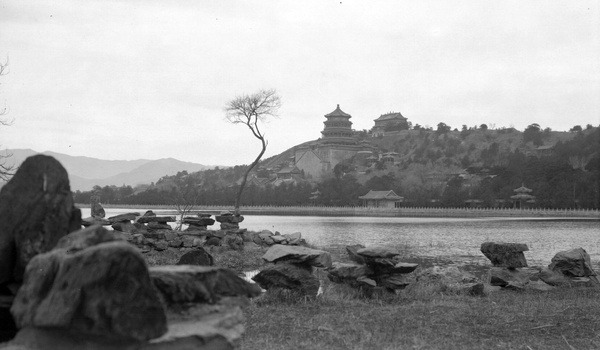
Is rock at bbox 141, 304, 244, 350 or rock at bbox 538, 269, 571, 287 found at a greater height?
rock at bbox 141, 304, 244, 350

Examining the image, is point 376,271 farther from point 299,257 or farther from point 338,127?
point 338,127

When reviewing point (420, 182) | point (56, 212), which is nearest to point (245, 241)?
point (56, 212)

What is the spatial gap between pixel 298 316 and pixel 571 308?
4.14 m

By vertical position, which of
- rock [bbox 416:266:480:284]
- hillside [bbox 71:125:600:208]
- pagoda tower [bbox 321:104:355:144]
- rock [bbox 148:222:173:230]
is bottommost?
rock [bbox 416:266:480:284]

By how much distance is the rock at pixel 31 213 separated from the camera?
3980 mm

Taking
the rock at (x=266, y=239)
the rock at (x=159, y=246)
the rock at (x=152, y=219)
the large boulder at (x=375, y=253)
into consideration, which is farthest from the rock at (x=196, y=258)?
the rock at (x=266, y=239)

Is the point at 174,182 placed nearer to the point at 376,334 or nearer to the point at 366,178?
the point at 366,178

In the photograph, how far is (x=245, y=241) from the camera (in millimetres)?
22453

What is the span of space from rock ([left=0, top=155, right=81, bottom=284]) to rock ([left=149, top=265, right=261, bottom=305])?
781mm

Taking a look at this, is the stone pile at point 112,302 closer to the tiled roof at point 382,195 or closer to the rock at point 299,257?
the rock at point 299,257

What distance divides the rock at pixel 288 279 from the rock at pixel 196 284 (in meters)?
5.95

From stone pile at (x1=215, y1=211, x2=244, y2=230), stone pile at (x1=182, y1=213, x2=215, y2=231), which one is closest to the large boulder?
stone pile at (x1=182, y1=213, x2=215, y2=231)

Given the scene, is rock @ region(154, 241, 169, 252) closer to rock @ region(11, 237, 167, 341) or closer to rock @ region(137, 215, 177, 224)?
rock @ region(137, 215, 177, 224)

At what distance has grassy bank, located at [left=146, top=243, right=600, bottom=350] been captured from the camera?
705cm
